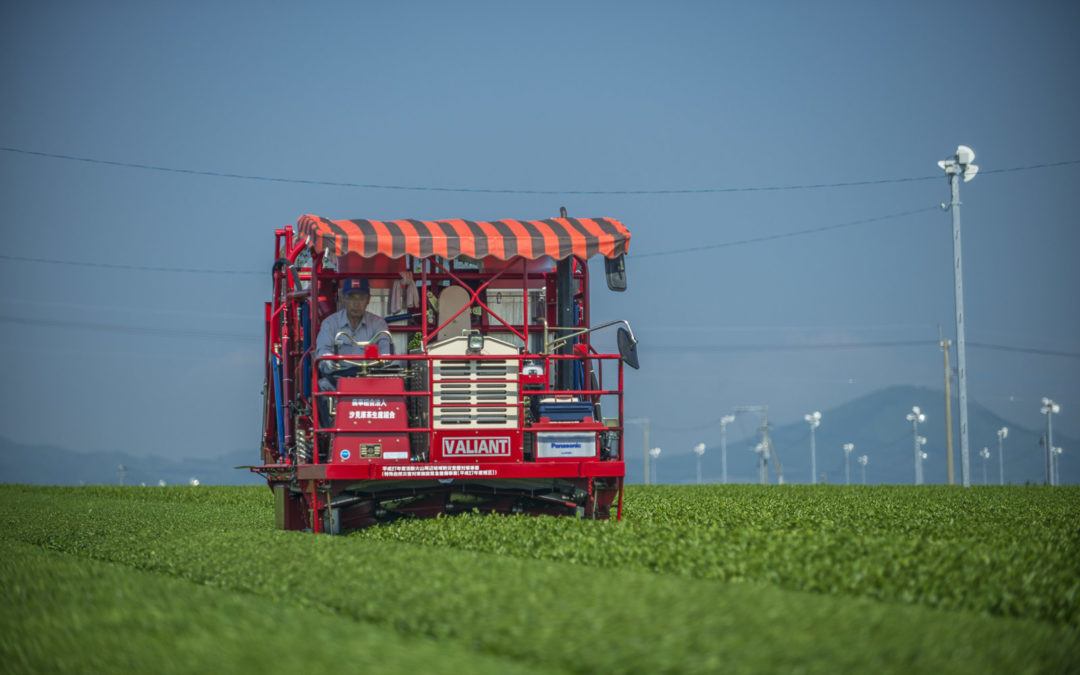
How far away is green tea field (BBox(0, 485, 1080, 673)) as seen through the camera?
7.88 metres

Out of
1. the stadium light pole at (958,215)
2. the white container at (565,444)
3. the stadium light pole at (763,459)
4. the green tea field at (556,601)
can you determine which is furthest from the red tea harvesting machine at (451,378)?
the stadium light pole at (763,459)

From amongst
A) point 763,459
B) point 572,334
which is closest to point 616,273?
point 572,334

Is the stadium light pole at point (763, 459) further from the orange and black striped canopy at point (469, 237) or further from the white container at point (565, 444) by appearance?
the white container at point (565, 444)

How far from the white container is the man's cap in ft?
10.5

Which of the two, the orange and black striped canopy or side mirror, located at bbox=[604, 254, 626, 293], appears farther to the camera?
side mirror, located at bbox=[604, 254, 626, 293]

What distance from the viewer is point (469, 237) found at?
18.0 metres

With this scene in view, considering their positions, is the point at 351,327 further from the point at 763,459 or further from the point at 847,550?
the point at 763,459

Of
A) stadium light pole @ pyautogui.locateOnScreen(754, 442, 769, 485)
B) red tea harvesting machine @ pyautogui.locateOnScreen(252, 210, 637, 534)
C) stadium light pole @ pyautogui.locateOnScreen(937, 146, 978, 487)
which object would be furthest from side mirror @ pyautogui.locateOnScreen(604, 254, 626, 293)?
stadium light pole @ pyautogui.locateOnScreen(754, 442, 769, 485)

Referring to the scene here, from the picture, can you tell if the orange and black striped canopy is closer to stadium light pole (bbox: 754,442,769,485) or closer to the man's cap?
the man's cap

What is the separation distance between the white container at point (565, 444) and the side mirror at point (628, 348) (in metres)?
0.99

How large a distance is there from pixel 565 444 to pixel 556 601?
25.7ft

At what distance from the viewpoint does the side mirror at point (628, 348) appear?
57.0 feet

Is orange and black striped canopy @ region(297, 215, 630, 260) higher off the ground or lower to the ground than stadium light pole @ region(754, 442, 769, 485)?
higher

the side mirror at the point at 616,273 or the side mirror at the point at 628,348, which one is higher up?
the side mirror at the point at 616,273
